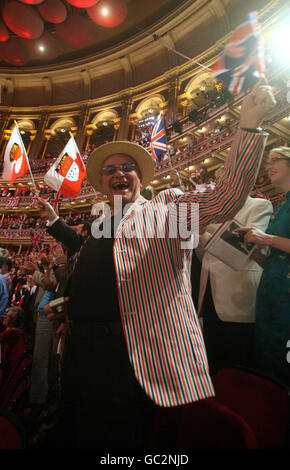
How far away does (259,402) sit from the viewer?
38.5 inches

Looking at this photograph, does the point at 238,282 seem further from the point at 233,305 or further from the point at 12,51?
the point at 12,51

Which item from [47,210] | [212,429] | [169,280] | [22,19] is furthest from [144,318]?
[22,19]

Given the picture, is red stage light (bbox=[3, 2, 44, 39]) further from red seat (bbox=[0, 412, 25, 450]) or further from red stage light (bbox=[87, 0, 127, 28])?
red seat (bbox=[0, 412, 25, 450])

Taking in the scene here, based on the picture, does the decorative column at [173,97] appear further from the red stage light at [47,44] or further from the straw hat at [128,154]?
the straw hat at [128,154]

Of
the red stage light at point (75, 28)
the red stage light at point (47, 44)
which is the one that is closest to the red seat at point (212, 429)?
the red stage light at point (75, 28)

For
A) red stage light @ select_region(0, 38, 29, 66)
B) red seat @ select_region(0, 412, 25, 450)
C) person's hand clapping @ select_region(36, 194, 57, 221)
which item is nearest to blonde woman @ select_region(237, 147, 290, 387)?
red seat @ select_region(0, 412, 25, 450)

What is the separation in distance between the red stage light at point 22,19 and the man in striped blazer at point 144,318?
47.0ft

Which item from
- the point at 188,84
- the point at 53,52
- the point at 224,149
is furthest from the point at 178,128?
the point at 53,52

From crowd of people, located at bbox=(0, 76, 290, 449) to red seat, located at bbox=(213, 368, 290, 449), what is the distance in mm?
45

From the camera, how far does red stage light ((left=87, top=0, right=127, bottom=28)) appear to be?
10.3m

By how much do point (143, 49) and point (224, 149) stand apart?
1183cm

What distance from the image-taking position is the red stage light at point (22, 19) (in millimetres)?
10423

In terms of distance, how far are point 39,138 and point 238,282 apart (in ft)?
70.2
